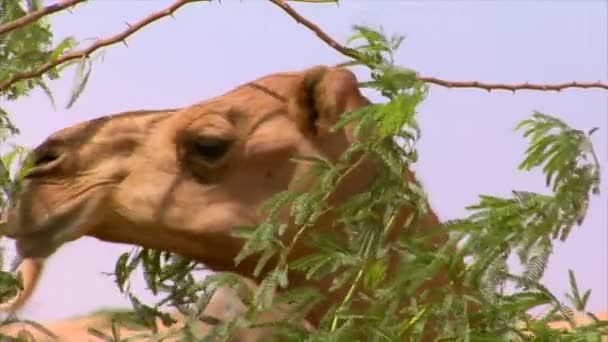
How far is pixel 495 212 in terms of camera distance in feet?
4.69

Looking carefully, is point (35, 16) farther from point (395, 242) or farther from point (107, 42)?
point (395, 242)

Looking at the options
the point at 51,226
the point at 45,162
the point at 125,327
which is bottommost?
the point at 125,327

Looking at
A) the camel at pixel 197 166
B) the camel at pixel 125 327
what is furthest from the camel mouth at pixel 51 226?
the camel at pixel 125 327

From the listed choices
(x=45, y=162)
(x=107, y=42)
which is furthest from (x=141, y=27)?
(x=45, y=162)

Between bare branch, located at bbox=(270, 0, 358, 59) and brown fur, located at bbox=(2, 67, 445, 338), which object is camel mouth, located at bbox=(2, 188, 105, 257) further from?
bare branch, located at bbox=(270, 0, 358, 59)

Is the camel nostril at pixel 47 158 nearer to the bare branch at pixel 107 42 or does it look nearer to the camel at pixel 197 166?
the camel at pixel 197 166

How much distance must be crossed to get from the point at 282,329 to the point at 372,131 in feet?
1.10

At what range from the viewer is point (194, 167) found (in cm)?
207

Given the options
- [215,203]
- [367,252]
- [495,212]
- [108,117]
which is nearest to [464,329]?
[495,212]

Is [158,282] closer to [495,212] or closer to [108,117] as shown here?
[108,117]

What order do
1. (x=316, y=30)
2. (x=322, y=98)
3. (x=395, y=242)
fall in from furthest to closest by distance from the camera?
(x=322, y=98)
(x=316, y=30)
(x=395, y=242)

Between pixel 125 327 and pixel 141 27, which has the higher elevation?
pixel 141 27

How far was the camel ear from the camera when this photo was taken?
2025mm

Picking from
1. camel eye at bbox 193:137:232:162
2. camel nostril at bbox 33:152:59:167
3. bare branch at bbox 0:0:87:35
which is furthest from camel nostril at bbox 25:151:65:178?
bare branch at bbox 0:0:87:35
